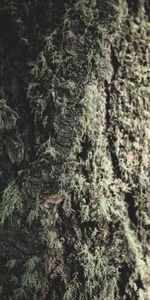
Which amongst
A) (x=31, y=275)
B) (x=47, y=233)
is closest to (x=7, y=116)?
(x=47, y=233)

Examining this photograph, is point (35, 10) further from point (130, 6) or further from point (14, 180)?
point (14, 180)

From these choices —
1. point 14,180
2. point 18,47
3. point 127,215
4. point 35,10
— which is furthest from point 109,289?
point 35,10

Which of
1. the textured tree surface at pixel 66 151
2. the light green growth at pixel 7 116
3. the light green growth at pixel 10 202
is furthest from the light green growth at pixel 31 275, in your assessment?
the light green growth at pixel 7 116

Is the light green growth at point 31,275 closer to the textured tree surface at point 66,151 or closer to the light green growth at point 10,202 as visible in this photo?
the textured tree surface at point 66,151

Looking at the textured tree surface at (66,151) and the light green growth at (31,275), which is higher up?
the textured tree surface at (66,151)

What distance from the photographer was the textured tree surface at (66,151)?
139 cm

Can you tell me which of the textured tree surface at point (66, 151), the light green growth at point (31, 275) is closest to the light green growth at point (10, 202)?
the textured tree surface at point (66, 151)

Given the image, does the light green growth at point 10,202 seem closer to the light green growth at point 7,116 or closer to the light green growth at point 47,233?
the light green growth at point 47,233

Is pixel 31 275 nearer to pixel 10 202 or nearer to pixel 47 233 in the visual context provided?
pixel 47 233

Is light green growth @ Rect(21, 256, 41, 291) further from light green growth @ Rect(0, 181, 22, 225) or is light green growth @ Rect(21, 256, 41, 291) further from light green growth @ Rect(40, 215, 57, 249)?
light green growth @ Rect(0, 181, 22, 225)

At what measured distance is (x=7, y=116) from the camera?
1421 millimetres

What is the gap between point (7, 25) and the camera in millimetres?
1414

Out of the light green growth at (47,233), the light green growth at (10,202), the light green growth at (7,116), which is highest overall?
the light green growth at (7,116)

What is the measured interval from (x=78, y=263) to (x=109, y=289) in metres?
0.16
